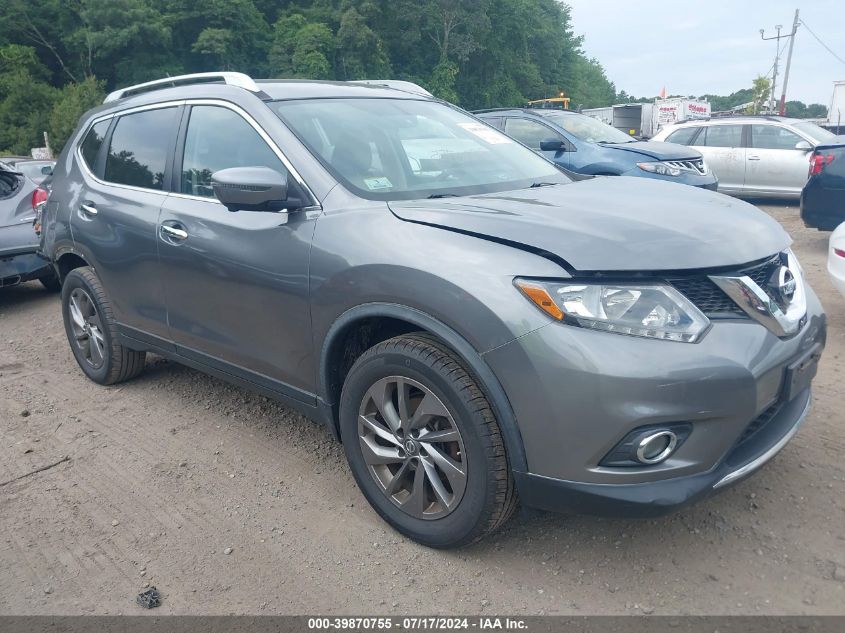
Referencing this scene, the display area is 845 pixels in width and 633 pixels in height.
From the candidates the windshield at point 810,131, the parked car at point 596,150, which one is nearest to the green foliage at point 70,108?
the parked car at point 596,150

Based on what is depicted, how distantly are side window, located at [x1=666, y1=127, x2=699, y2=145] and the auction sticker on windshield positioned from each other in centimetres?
978

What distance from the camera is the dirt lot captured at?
2492 mm

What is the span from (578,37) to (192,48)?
2292 inches

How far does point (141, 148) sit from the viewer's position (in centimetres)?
409

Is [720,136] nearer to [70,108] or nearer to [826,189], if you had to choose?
[826,189]

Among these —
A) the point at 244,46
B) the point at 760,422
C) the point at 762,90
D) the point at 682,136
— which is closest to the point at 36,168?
the point at 682,136

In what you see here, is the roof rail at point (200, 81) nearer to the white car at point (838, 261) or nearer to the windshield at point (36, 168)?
the white car at point (838, 261)

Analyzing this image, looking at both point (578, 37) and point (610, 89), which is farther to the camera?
point (610, 89)

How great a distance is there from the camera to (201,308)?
3.52 meters

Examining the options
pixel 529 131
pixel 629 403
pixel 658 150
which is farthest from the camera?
pixel 529 131

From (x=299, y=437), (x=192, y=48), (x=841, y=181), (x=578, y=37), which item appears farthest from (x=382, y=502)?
(x=578, y=37)

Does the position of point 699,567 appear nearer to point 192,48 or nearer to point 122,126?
point 122,126

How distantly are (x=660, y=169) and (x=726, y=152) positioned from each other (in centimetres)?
382

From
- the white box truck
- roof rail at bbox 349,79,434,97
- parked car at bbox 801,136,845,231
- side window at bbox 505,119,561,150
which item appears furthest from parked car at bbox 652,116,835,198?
the white box truck
